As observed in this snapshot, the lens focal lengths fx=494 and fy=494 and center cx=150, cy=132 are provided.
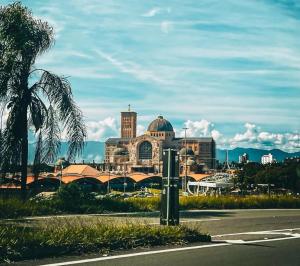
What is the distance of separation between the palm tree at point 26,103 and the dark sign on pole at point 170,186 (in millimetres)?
9352

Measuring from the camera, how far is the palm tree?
60.2 feet

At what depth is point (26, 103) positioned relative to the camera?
18.7m

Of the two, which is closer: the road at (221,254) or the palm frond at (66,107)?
the road at (221,254)

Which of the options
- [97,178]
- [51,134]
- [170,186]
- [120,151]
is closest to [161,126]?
[120,151]

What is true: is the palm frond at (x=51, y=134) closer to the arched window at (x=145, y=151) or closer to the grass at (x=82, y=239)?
the grass at (x=82, y=239)

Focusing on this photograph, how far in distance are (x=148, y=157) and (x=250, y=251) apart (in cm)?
16700

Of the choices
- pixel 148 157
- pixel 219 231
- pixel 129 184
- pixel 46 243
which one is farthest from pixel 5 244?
pixel 148 157

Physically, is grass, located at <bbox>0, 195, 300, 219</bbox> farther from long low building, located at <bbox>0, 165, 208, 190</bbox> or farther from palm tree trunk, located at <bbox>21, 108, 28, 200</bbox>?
long low building, located at <bbox>0, 165, 208, 190</bbox>

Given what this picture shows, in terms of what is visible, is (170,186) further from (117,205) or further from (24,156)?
(24,156)

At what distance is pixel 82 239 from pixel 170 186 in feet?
8.35

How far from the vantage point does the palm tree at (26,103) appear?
60.2ft

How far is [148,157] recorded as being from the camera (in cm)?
17562

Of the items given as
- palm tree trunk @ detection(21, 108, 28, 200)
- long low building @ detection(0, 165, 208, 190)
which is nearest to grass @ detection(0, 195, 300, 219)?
palm tree trunk @ detection(21, 108, 28, 200)

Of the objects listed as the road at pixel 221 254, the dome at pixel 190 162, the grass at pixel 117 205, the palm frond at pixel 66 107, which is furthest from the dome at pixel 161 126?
the road at pixel 221 254
